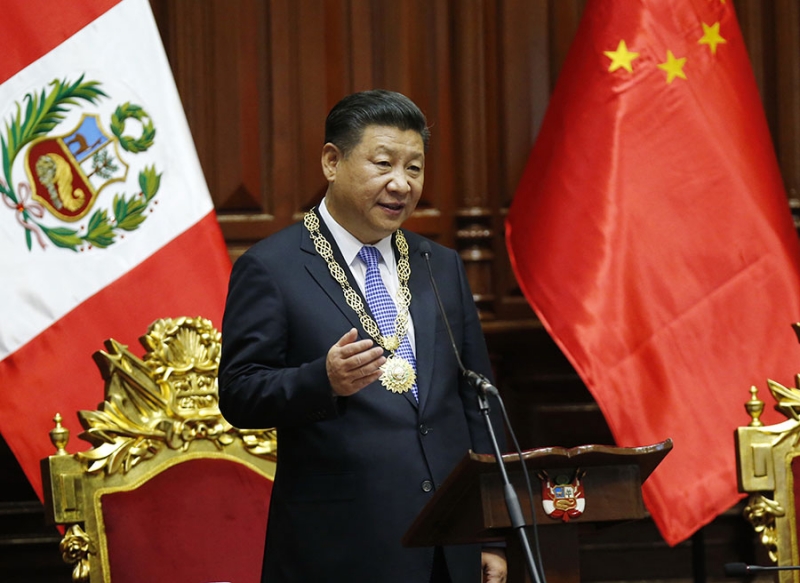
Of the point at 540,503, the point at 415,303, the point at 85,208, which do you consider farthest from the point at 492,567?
the point at 85,208

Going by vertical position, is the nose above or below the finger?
above

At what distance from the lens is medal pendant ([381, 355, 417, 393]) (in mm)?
1937

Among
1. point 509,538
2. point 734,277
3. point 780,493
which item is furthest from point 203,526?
point 734,277

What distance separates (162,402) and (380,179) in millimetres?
737

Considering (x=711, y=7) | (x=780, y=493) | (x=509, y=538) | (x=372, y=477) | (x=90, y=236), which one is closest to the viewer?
(x=509, y=538)

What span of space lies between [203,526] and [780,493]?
116cm

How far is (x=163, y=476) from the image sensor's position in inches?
91.0

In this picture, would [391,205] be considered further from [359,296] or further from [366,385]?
[366,385]

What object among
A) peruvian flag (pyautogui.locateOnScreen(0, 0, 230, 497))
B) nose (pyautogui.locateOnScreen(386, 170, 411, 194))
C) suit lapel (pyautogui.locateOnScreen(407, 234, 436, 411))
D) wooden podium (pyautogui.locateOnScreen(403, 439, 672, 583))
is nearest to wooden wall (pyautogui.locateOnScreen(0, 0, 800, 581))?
peruvian flag (pyautogui.locateOnScreen(0, 0, 230, 497))

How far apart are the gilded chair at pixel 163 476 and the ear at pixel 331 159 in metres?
0.54

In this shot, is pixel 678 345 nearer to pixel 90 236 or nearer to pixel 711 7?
pixel 711 7

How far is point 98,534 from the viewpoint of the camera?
2229 mm

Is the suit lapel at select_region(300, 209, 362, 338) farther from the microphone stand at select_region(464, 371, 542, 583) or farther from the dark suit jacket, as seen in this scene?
the microphone stand at select_region(464, 371, 542, 583)

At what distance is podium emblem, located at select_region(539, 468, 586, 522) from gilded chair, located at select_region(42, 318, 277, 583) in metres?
0.86
